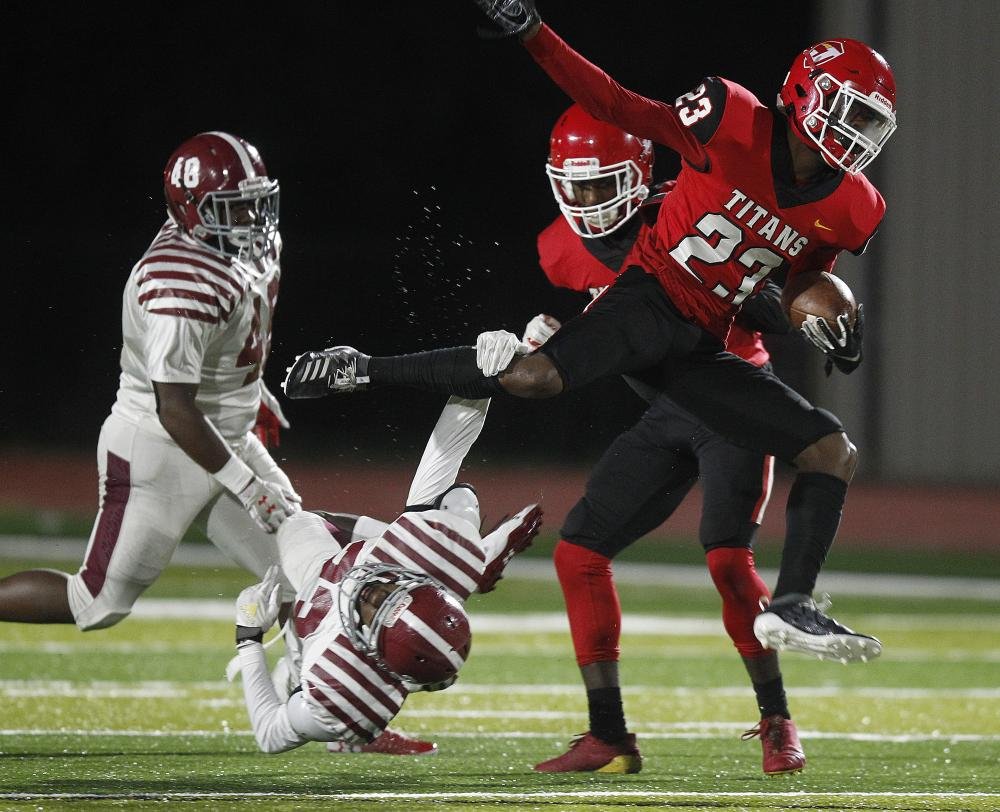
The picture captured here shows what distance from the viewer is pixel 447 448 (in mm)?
3951

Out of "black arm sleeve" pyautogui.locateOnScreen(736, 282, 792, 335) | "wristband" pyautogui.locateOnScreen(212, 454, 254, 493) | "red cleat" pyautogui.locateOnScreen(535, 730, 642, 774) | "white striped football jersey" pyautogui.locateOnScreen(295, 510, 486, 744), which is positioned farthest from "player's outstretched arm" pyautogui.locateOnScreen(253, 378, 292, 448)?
"black arm sleeve" pyautogui.locateOnScreen(736, 282, 792, 335)

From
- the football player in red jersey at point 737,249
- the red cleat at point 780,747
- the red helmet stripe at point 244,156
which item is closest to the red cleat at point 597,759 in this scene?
the red cleat at point 780,747

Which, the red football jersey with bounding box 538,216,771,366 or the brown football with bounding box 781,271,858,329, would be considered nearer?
the brown football with bounding box 781,271,858,329

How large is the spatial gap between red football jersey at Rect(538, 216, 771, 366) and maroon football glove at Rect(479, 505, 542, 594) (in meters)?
0.85

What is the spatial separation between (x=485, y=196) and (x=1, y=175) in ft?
15.9

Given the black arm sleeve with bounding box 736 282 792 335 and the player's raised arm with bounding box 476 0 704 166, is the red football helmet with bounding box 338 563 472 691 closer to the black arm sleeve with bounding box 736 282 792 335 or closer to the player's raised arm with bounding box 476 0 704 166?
the player's raised arm with bounding box 476 0 704 166

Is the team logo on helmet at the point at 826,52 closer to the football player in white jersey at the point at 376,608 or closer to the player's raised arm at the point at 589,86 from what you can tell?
the player's raised arm at the point at 589,86

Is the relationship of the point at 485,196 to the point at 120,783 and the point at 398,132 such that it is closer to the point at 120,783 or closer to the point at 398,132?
the point at 398,132

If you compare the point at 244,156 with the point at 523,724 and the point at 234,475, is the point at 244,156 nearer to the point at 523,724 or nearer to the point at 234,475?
the point at 234,475

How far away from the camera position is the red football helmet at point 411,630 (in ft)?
10.7

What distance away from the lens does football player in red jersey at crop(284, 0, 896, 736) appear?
3.62 metres

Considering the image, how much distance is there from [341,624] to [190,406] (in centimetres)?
87

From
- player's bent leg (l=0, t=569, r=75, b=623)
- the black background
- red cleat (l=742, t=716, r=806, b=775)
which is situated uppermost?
red cleat (l=742, t=716, r=806, b=775)

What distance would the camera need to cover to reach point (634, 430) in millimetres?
4254
